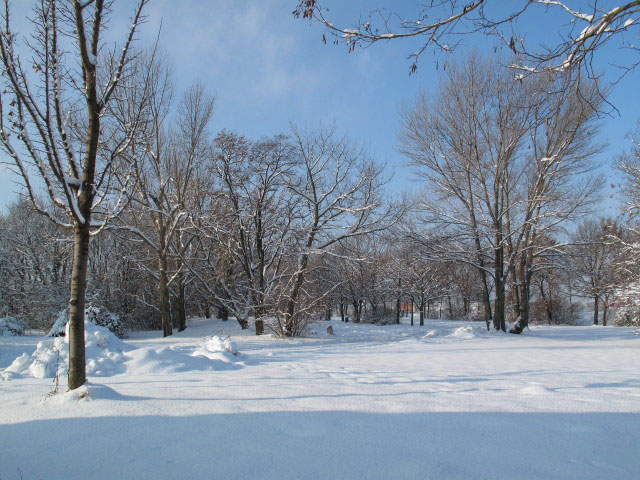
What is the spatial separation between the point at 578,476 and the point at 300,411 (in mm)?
1835

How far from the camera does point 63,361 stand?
589cm

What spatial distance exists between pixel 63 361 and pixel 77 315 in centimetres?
323

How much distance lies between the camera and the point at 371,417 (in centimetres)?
280

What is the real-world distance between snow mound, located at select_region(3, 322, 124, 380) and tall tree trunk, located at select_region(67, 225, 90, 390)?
1786 millimetres

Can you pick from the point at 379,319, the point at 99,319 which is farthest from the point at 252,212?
the point at 379,319

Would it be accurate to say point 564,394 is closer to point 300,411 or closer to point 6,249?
point 300,411

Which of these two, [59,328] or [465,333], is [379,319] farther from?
[59,328]

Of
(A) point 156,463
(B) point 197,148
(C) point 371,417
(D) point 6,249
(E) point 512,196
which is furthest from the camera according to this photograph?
(D) point 6,249

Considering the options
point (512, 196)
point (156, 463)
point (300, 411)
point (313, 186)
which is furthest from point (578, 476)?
point (512, 196)

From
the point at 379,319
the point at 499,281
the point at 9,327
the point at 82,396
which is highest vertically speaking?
the point at 499,281

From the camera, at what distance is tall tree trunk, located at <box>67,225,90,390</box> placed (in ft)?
11.4

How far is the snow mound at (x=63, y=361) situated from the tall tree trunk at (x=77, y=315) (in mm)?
1786

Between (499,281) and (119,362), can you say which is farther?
(499,281)

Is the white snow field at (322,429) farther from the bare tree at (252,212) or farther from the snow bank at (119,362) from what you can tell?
the bare tree at (252,212)
